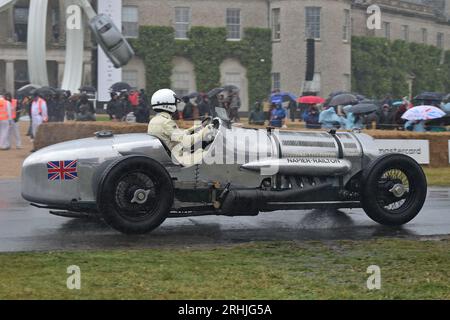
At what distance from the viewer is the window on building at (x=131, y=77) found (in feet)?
170

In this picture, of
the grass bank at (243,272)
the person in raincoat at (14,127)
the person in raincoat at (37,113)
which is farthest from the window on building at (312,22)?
the grass bank at (243,272)

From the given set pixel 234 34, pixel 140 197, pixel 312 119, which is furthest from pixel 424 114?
pixel 234 34

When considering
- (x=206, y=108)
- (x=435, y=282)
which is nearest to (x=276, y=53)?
(x=206, y=108)

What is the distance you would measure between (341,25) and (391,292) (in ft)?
157

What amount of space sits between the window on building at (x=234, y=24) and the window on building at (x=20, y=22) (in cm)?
1294

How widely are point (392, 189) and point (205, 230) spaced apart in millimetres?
2457

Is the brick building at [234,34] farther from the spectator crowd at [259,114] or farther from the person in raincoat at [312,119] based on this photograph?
the person in raincoat at [312,119]

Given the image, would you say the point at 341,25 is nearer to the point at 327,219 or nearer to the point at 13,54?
the point at 13,54

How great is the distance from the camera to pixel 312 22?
52.8 metres

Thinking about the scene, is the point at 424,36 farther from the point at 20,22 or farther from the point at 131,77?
the point at 20,22

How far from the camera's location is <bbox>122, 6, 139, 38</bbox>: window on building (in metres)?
52.3

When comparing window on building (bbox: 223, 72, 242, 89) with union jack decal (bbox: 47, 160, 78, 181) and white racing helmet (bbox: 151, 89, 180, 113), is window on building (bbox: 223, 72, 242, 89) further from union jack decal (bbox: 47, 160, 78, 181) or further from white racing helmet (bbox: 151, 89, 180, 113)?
union jack decal (bbox: 47, 160, 78, 181)

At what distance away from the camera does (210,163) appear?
10500mm

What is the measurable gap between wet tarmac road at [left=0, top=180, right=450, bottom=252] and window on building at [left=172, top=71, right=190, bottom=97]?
40.1 m
